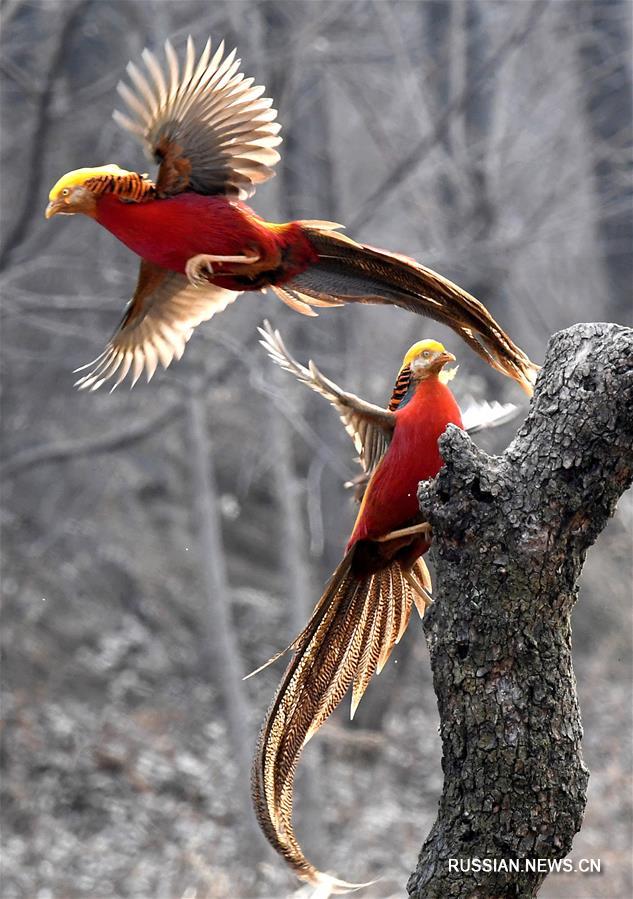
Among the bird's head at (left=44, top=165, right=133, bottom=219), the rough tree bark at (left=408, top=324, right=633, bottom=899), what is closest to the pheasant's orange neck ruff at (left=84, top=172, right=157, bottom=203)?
the bird's head at (left=44, top=165, right=133, bottom=219)

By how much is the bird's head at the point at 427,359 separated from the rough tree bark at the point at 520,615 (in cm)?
24

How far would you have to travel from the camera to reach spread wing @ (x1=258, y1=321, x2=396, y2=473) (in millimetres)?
3018

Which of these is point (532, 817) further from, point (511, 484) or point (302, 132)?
point (302, 132)

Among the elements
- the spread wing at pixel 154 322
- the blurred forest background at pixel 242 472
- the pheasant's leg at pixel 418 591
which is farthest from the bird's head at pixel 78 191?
the blurred forest background at pixel 242 472

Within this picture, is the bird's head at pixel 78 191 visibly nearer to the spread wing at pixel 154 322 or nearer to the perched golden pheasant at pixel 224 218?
the perched golden pheasant at pixel 224 218

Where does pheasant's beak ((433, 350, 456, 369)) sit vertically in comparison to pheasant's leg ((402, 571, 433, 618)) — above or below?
above

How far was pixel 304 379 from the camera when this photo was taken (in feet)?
9.87

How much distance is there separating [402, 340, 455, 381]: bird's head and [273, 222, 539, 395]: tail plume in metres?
0.32

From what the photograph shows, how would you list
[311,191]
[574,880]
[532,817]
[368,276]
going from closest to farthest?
1. [368,276]
2. [532,817]
3. [574,880]
4. [311,191]

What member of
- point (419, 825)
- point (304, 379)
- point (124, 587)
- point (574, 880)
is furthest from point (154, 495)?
point (304, 379)

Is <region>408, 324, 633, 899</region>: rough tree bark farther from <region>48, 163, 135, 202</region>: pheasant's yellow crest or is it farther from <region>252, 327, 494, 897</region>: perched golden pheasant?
<region>48, 163, 135, 202</region>: pheasant's yellow crest

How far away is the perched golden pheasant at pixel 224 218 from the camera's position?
2592mm

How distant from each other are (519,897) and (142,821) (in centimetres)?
690

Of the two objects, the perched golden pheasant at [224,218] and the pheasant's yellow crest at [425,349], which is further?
the pheasant's yellow crest at [425,349]
